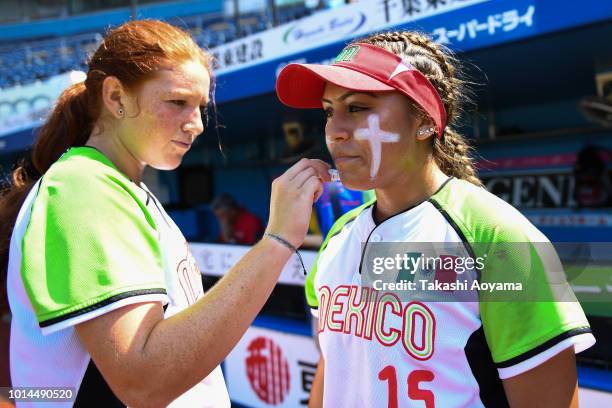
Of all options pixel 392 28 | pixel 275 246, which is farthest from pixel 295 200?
pixel 392 28

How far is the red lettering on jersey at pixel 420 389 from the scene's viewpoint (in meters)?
1.12

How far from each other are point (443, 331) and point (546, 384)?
21 cm

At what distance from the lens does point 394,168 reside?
1261mm

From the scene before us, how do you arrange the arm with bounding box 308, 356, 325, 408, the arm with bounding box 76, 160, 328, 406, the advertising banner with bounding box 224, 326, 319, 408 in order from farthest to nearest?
the advertising banner with bounding box 224, 326, 319, 408 → the arm with bounding box 308, 356, 325, 408 → the arm with bounding box 76, 160, 328, 406

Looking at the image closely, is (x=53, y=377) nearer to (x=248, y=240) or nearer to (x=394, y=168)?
(x=394, y=168)

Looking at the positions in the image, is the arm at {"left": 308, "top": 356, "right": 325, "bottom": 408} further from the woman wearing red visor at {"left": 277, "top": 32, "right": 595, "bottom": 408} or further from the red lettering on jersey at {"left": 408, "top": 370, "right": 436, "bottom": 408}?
the red lettering on jersey at {"left": 408, "top": 370, "right": 436, "bottom": 408}

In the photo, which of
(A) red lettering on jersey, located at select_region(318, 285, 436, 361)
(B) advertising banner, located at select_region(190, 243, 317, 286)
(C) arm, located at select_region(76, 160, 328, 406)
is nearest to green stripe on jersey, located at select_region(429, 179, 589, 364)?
(A) red lettering on jersey, located at select_region(318, 285, 436, 361)

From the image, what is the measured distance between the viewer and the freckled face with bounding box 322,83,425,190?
1222 mm

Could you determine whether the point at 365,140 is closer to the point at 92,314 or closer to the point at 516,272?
the point at 516,272

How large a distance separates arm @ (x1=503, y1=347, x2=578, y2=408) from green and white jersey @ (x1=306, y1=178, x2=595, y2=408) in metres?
0.03

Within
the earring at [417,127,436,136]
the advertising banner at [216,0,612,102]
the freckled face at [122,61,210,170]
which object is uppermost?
the advertising banner at [216,0,612,102]

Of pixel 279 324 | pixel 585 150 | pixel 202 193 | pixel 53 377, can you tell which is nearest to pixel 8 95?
pixel 202 193

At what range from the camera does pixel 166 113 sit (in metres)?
1.17

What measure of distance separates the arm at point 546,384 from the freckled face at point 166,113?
2.79ft
